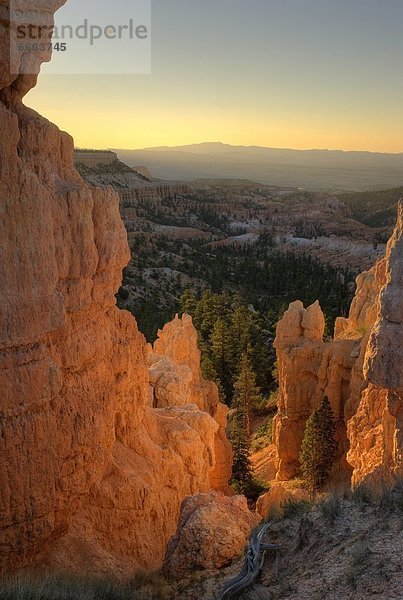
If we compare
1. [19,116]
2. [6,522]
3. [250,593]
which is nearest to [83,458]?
[6,522]

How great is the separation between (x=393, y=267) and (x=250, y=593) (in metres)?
6.42

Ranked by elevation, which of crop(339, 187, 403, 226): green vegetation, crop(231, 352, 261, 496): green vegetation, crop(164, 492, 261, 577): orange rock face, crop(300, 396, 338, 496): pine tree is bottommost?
crop(231, 352, 261, 496): green vegetation

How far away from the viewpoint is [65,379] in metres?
8.22

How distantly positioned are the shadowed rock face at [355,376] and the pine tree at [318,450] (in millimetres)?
441

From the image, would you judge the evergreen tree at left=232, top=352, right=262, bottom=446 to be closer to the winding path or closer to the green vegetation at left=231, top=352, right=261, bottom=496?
the green vegetation at left=231, top=352, right=261, bottom=496

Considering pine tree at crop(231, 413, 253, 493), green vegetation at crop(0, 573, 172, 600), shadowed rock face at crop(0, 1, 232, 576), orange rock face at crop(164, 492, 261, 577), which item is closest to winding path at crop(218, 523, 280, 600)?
orange rock face at crop(164, 492, 261, 577)

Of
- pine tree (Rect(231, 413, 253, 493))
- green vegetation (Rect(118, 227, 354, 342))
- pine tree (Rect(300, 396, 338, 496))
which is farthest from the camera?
green vegetation (Rect(118, 227, 354, 342))

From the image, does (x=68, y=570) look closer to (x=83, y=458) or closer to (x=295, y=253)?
(x=83, y=458)

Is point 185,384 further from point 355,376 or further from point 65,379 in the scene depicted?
point 65,379

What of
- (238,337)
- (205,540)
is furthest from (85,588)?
(238,337)

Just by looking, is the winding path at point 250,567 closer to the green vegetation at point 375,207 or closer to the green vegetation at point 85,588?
the green vegetation at point 85,588

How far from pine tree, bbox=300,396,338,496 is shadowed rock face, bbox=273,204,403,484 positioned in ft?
1.45

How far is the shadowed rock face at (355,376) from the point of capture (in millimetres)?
10258

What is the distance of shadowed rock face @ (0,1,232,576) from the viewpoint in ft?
23.3
